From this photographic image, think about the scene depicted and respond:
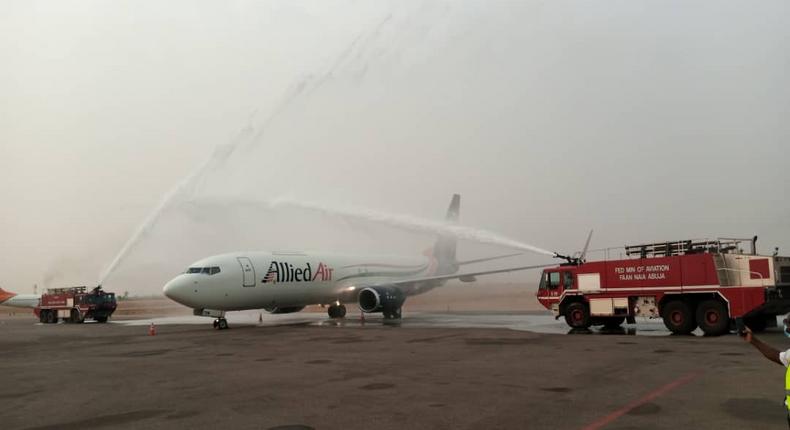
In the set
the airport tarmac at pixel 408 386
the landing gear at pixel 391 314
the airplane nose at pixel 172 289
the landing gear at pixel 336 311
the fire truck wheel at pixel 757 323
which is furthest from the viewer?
the landing gear at pixel 336 311

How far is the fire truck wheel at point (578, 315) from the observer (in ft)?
80.7

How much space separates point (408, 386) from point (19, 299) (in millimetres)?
56500

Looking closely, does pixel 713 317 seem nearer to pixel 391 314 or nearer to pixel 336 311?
pixel 391 314

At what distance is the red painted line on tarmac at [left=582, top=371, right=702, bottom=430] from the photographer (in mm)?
7649

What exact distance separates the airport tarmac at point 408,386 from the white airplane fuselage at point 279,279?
30.0 feet

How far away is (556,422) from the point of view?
7840 mm

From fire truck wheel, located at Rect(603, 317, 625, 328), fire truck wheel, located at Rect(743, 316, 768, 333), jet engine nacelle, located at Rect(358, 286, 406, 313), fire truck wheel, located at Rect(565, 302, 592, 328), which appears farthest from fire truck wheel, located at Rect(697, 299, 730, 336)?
jet engine nacelle, located at Rect(358, 286, 406, 313)

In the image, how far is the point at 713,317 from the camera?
21109mm

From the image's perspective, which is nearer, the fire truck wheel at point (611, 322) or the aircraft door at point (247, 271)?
the fire truck wheel at point (611, 322)

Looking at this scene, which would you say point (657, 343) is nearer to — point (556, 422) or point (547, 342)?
point (547, 342)

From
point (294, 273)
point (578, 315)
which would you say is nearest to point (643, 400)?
point (578, 315)

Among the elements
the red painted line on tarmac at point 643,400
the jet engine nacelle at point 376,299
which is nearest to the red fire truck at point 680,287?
the red painted line on tarmac at point 643,400

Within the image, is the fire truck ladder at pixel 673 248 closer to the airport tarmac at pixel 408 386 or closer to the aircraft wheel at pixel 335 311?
the airport tarmac at pixel 408 386

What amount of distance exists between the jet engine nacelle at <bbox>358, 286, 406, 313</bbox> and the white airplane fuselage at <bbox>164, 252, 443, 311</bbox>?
281 cm
